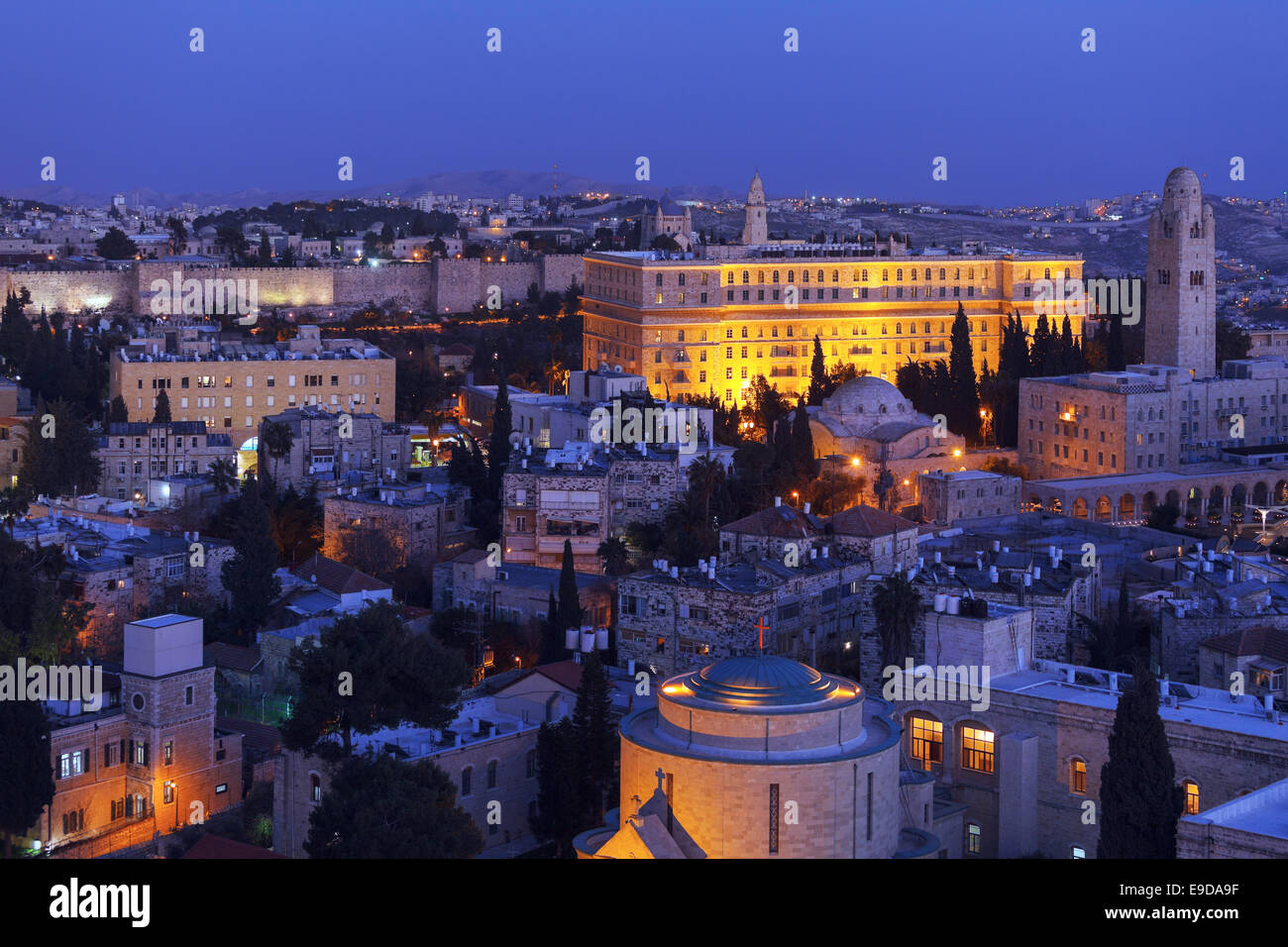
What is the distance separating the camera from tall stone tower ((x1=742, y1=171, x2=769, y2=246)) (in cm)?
6178

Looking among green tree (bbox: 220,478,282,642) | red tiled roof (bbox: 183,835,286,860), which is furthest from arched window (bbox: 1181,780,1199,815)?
green tree (bbox: 220,478,282,642)

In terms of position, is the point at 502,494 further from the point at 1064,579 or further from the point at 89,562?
the point at 1064,579

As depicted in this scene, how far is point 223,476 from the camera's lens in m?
39.3

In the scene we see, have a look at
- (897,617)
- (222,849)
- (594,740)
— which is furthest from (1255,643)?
(222,849)

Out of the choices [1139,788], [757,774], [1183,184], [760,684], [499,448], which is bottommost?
[1139,788]

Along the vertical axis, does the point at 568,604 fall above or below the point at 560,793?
above

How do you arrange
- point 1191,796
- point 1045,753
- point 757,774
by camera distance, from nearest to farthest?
point 757,774, point 1191,796, point 1045,753

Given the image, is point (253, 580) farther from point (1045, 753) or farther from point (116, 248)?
point (116, 248)

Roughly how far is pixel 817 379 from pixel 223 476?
18.4m

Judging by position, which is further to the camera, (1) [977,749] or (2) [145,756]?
(2) [145,756]

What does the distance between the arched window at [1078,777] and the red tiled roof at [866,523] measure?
10.8 metres

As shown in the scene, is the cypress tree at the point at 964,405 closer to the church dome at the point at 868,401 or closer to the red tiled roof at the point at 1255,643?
the church dome at the point at 868,401
